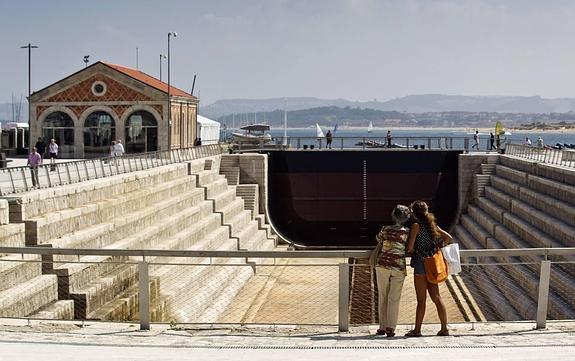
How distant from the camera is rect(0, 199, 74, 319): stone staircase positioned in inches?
574

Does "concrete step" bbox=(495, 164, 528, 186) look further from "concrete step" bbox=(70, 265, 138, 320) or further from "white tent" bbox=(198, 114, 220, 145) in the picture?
"white tent" bbox=(198, 114, 220, 145)

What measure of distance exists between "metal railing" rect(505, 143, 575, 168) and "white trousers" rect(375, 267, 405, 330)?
25.6 meters

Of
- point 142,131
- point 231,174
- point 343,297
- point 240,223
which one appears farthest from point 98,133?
point 343,297

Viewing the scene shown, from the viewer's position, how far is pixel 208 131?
61.6m

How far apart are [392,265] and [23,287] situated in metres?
7.91

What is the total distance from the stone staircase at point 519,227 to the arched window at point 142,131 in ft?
57.8

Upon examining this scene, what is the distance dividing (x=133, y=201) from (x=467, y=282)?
42.9ft

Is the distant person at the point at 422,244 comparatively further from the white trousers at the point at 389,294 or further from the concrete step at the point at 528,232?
the concrete step at the point at 528,232

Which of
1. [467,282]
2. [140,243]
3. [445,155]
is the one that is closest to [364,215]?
[445,155]

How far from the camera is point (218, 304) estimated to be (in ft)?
84.8

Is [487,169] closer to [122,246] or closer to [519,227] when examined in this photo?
[519,227]

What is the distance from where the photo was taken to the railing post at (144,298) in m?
10.7

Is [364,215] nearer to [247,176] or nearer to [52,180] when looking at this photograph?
[247,176]

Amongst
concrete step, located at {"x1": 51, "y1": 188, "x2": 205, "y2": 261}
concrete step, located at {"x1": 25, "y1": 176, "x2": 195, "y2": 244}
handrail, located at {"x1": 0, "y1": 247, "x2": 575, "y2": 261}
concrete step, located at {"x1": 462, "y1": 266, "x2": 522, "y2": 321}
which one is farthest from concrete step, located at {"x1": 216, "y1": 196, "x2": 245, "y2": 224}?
handrail, located at {"x1": 0, "y1": 247, "x2": 575, "y2": 261}
